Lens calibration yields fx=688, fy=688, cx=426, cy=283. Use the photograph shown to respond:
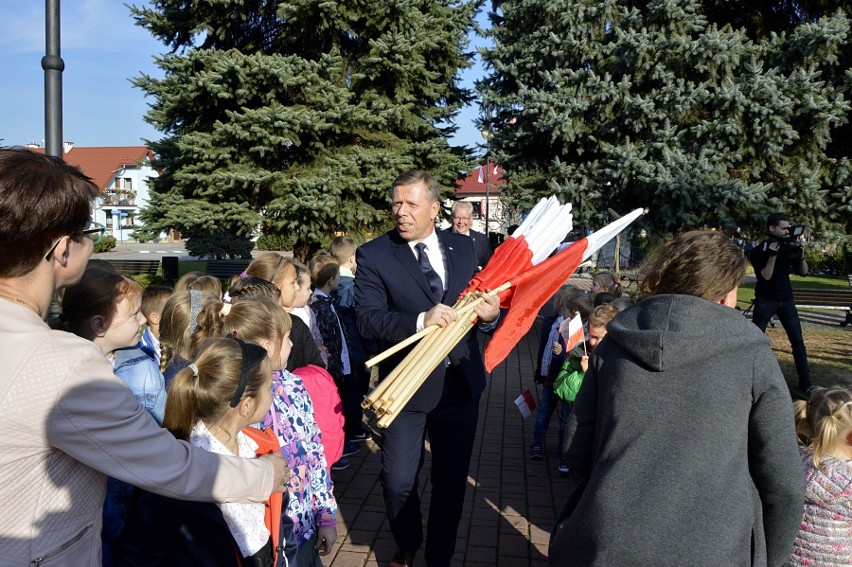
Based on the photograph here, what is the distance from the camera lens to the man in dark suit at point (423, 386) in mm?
3799

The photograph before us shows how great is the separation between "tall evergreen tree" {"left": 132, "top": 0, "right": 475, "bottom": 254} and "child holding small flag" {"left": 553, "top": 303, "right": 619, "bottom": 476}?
905 centimetres

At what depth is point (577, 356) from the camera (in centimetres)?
522

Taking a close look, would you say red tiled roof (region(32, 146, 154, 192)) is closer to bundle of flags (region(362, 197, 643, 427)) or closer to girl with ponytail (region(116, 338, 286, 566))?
bundle of flags (region(362, 197, 643, 427))

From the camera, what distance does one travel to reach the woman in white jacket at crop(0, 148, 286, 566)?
1524 mm

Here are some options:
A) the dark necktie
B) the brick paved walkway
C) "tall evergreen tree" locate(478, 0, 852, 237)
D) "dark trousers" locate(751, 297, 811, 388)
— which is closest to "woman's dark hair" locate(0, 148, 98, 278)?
the dark necktie

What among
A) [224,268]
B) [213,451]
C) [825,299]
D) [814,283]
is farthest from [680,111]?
[814,283]

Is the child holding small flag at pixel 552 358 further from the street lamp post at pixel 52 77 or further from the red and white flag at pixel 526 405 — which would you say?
the street lamp post at pixel 52 77

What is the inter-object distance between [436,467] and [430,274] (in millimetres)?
1097

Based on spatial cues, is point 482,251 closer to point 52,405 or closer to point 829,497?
point 829,497

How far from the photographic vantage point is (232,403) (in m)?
2.32

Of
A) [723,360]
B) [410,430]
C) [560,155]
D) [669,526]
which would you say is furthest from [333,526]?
[560,155]

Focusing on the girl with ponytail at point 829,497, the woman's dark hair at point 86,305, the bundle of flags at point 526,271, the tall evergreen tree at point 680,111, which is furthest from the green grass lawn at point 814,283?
the woman's dark hair at point 86,305

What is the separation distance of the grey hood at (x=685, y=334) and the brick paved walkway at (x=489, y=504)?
239 cm

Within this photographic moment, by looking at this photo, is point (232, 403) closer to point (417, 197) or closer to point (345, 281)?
point (417, 197)
